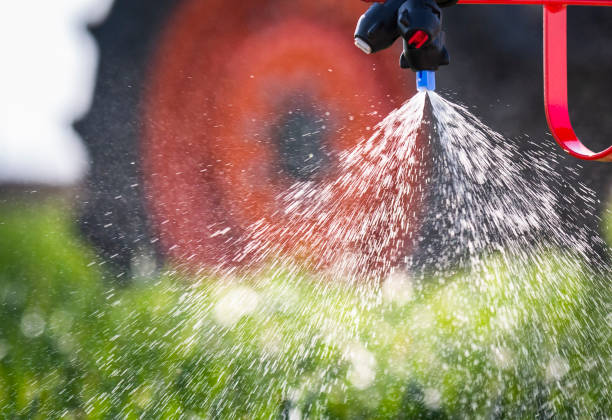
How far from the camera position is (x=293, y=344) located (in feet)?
6.23

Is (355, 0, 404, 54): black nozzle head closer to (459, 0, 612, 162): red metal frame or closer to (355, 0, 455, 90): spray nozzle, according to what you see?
(355, 0, 455, 90): spray nozzle

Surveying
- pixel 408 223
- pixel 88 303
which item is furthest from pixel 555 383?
pixel 88 303

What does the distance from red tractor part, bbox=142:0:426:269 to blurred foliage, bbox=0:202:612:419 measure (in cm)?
→ 22

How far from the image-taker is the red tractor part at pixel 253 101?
2.00 metres

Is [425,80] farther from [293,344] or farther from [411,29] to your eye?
[293,344]

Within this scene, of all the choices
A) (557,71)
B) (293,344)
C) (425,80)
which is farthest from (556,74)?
(293,344)

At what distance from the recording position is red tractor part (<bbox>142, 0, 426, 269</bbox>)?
2.00 m

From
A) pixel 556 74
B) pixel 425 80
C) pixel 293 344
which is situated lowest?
pixel 293 344

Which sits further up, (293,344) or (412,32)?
(412,32)

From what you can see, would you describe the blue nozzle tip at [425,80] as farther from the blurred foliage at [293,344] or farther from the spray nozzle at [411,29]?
the blurred foliage at [293,344]

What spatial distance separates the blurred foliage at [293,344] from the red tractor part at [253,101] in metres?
0.22

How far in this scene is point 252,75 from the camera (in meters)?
2.02

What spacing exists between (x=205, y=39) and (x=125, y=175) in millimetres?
500

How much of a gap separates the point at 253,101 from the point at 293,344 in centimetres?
76
